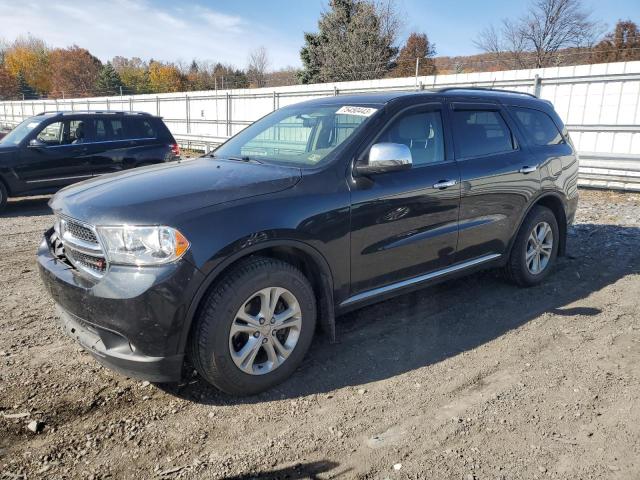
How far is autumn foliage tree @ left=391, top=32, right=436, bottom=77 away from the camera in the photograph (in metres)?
28.3

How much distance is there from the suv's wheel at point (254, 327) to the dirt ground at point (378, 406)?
0.20m

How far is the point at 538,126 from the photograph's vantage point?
5.09m

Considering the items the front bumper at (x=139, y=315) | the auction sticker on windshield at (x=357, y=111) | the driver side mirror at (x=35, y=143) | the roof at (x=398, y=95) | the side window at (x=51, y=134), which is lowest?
the front bumper at (x=139, y=315)

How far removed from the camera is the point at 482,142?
441 cm

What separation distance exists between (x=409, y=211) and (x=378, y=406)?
1.45 metres

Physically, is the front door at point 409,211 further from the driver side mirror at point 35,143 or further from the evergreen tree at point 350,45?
the evergreen tree at point 350,45

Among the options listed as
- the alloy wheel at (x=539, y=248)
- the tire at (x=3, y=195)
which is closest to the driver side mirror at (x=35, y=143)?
Answer: the tire at (x=3, y=195)

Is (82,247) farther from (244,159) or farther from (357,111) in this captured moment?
(357,111)

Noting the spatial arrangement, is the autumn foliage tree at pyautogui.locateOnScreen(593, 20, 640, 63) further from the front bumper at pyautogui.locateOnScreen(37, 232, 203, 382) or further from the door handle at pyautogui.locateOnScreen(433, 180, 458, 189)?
the front bumper at pyautogui.locateOnScreen(37, 232, 203, 382)

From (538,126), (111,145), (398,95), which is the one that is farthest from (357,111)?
(111,145)

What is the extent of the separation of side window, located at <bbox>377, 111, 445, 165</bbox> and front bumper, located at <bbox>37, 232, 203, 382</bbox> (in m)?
1.96

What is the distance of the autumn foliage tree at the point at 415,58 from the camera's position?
28.3 m

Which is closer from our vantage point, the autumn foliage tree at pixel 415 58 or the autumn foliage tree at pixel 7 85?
the autumn foliage tree at pixel 415 58

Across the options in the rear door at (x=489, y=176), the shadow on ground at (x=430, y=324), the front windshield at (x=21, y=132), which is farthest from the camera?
the front windshield at (x=21, y=132)
